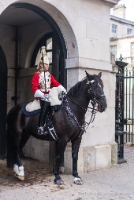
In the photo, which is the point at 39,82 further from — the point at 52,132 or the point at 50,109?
the point at 52,132

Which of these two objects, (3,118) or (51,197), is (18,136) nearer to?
(51,197)

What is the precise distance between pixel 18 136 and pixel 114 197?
2151 millimetres

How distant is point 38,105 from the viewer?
5.83m

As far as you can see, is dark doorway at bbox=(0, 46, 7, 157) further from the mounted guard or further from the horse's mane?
the horse's mane

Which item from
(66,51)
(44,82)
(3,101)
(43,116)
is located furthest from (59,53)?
(3,101)

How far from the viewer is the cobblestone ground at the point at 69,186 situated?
16.9 feet

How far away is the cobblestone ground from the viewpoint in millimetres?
5145

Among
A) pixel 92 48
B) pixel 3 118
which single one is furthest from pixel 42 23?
pixel 3 118

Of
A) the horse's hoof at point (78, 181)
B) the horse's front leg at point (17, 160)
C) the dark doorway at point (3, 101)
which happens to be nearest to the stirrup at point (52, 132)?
the horse's front leg at point (17, 160)

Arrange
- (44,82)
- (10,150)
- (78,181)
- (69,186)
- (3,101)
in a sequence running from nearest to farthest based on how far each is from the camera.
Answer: (69,186)
(78,181)
(44,82)
(10,150)
(3,101)

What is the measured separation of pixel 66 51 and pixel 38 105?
158cm

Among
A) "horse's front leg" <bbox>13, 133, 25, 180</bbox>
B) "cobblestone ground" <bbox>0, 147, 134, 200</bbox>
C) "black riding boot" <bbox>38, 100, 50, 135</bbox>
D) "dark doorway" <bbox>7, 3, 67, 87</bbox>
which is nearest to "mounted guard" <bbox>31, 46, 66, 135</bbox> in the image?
"black riding boot" <bbox>38, 100, 50, 135</bbox>

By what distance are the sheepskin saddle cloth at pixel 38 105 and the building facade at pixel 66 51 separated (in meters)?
1.04

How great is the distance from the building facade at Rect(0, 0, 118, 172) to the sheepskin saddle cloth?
104cm
